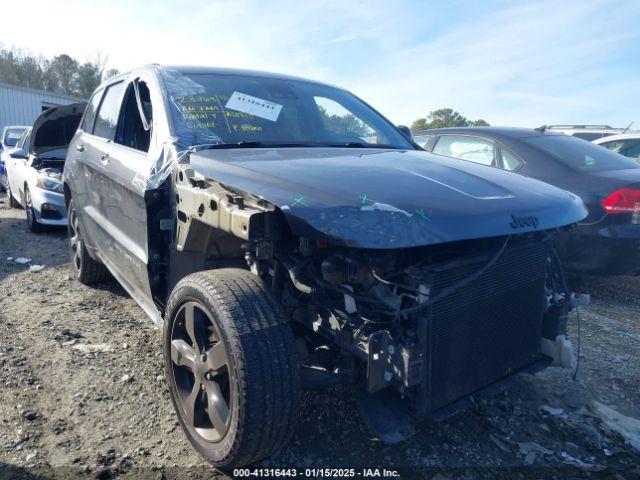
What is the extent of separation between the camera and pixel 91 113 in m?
4.53

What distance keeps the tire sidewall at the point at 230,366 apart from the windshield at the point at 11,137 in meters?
12.9

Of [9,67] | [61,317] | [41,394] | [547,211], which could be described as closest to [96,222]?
[61,317]

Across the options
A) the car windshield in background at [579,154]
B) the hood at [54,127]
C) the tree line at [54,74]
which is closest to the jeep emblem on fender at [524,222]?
the car windshield in background at [579,154]

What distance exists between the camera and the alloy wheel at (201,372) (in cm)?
212

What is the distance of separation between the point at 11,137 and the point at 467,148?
Result: 12.4 m

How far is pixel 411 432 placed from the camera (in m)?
2.00

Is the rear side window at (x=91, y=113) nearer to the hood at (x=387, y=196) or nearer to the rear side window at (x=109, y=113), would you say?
the rear side window at (x=109, y=113)

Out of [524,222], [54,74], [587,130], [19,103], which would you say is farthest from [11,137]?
[54,74]

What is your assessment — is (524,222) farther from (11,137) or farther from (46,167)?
(11,137)

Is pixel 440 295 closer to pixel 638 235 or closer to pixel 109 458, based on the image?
pixel 109 458

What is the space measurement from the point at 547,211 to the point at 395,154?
3.16 feet

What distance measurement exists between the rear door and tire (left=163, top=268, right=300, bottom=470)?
695mm

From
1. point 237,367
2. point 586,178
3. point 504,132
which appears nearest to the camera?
point 237,367

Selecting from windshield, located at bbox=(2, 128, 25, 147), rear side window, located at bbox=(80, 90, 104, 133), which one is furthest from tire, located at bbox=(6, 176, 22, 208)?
rear side window, located at bbox=(80, 90, 104, 133)
